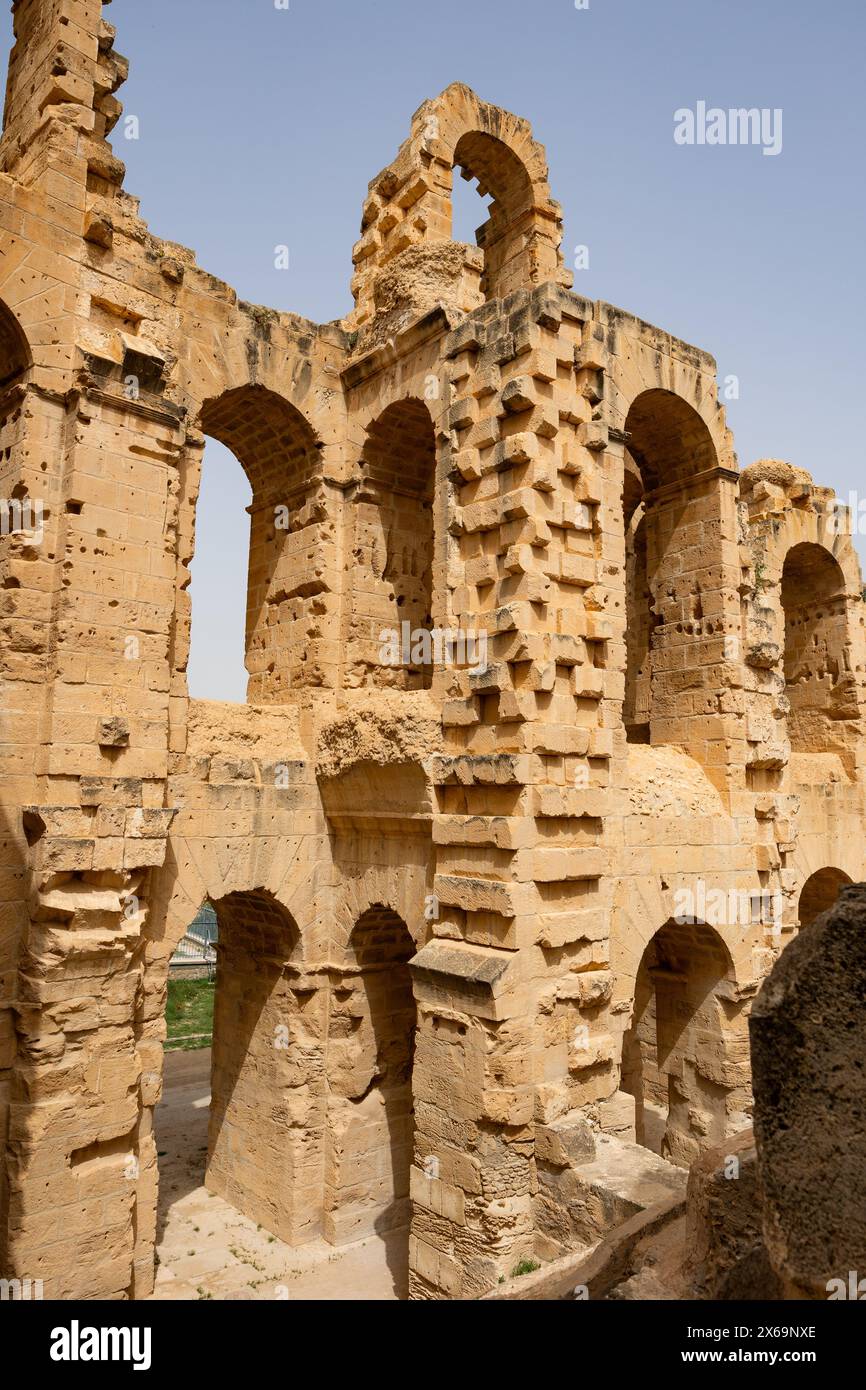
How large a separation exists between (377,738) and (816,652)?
8080mm

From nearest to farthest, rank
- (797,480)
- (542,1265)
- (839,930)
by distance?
(839,930), (542,1265), (797,480)

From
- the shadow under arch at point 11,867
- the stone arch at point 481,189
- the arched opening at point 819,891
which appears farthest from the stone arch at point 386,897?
the arched opening at point 819,891

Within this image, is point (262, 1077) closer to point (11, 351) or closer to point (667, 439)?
point (11, 351)

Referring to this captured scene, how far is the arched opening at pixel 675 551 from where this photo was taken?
921cm

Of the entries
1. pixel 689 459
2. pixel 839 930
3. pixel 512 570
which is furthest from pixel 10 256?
pixel 839 930

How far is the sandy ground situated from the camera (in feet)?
25.4

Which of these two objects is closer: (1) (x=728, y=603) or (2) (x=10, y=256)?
(2) (x=10, y=256)

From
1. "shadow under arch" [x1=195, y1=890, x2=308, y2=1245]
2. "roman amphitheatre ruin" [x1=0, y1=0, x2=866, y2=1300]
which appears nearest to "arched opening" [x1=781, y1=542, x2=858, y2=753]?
"roman amphitheatre ruin" [x1=0, y1=0, x2=866, y2=1300]

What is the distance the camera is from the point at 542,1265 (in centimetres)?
598

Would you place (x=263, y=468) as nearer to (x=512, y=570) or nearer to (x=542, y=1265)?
(x=512, y=570)

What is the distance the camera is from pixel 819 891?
41.4ft

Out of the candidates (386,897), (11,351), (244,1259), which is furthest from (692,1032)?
(11,351)

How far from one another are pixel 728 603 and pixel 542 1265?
608cm

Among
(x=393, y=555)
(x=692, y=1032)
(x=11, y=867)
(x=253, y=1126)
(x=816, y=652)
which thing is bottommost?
(x=253, y=1126)
